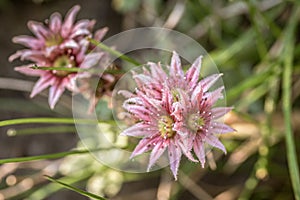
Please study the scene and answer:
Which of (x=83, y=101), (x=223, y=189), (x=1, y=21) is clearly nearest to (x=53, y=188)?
(x=83, y=101)

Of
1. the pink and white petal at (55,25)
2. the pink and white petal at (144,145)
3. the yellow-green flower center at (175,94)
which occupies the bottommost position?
the pink and white petal at (144,145)

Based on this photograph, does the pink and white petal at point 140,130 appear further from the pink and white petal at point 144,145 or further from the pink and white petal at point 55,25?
the pink and white petal at point 55,25

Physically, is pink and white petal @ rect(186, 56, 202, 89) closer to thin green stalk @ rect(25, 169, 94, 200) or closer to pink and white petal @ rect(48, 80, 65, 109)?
pink and white petal @ rect(48, 80, 65, 109)

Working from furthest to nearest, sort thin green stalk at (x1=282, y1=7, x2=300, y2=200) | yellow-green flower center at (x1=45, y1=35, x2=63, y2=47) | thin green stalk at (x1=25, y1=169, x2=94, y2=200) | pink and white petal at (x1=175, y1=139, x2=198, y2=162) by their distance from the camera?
thin green stalk at (x1=25, y1=169, x2=94, y2=200)
yellow-green flower center at (x1=45, y1=35, x2=63, y2=47)
thin green stalk at (x1=282, y1=7, x2=300, y2=200)
pink and white petal at (x1=175, y1=139, x2=198, y2=162)

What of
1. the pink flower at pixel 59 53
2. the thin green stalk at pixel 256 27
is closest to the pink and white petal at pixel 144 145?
the pink flower at pixel 59 53

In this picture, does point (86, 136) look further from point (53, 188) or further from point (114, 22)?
point (114, 22)

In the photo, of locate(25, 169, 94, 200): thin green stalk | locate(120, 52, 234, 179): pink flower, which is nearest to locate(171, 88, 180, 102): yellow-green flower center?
locate(120, 52, 234, 179): pink flower
